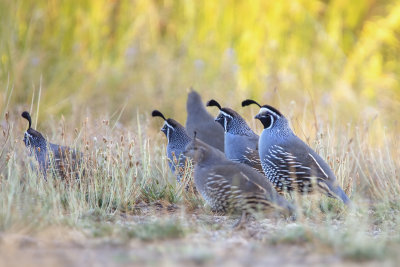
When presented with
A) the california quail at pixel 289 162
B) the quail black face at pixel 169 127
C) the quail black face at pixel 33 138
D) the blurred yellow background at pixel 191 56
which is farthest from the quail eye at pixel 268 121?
the blurred yellow background at pixel 191 56

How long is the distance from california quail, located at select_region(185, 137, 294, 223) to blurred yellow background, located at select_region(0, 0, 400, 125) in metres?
2.77

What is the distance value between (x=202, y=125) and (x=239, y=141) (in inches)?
30.6

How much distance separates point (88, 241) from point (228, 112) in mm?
2536

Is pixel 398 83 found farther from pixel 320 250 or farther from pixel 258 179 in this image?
pixel 320 250

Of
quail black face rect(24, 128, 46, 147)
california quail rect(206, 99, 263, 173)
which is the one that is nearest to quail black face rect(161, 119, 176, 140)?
california quail rect(206, 99, 263, 173)

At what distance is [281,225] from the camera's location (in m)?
4.02

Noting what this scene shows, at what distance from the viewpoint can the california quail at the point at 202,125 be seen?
6047 millimetres

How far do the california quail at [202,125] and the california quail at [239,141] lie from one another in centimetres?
53

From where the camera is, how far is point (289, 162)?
15.5ft

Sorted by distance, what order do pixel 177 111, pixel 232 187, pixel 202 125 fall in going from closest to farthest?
1. pixel 232 187
2. pixel 202 125
3. pixel 177 111

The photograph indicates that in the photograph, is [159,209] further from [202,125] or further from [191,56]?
[191,56]

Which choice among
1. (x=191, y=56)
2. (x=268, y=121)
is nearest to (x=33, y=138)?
(x=268, y=121)

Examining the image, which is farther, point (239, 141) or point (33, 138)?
point (239, 141)

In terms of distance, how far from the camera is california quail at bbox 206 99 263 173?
5406 mm
